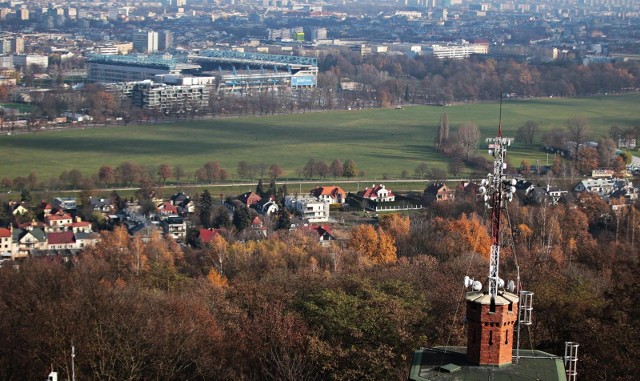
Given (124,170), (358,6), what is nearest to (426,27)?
(358,6)

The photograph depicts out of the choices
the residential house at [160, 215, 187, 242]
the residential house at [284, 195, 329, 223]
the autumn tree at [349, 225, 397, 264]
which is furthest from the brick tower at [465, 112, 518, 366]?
the residential house at [284, 195, 329, 223]

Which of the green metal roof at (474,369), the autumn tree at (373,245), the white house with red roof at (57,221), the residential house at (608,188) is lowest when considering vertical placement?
the white house with red roof at (57,221)

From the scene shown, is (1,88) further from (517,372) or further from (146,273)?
(517,372)

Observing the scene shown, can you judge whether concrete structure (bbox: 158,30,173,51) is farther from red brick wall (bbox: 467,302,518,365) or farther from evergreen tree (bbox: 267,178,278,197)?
red brick wall (bbox: 467,302,518,365)

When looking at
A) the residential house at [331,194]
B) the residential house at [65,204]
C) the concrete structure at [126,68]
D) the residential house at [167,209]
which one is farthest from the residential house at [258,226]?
the concrete structure at [126,68]

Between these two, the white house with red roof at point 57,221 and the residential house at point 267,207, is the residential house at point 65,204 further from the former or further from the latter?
the residential house at point 267,207

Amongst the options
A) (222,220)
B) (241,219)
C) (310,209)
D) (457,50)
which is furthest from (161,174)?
(457,50)
